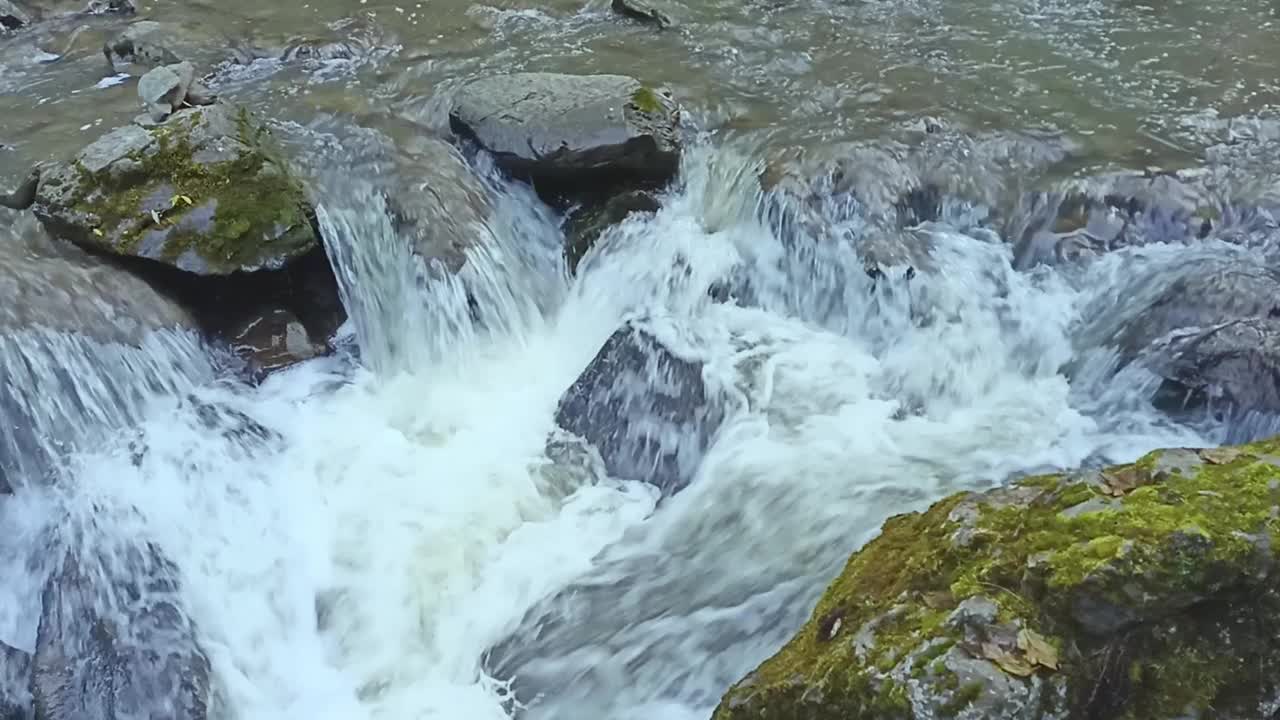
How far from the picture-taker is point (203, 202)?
6977 millimetres

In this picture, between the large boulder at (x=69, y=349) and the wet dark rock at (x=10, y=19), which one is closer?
the large boulder at (x=69, y=349)

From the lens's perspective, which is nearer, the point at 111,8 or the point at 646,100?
the point at 646,100

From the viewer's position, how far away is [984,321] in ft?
22.6

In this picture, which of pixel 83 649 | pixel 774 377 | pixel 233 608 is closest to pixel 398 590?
pixel 233 608

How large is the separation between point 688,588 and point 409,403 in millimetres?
2696

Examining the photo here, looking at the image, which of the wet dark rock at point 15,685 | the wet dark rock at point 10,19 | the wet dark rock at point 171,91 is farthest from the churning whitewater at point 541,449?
the wet dark rock at point 10,19

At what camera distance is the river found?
5348 mm

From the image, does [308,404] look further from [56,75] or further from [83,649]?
[56,75]

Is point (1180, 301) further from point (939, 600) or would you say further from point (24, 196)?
point (24, 196)

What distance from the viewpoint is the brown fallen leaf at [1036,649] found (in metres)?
2.65

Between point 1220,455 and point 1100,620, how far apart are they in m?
0.76

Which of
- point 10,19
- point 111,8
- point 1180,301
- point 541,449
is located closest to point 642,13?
point 541,449

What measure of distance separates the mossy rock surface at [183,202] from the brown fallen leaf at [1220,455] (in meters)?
5.88

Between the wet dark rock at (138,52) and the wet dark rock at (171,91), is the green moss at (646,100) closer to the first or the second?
the wet dark rock at (171,91)
